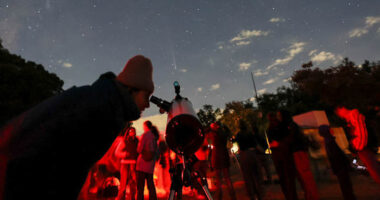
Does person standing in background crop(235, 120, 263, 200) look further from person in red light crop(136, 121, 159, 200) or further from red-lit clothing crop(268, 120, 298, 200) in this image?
person in red light crop(136, 121, 159, 200)

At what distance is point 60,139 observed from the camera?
0.85 metres

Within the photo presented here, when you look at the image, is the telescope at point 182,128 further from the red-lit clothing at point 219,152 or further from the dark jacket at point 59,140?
the red-lit clothing at point 219,152

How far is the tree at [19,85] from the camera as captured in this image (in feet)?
44.3

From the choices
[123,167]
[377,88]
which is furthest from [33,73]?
[377,88]

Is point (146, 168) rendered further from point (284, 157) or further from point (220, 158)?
point (284, 157)

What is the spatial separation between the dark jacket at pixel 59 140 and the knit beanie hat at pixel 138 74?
24cm

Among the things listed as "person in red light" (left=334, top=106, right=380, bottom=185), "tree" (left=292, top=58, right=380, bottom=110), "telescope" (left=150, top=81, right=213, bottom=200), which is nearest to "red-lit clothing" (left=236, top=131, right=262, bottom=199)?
"person in red light" (left=334, top=106, right=380, bottom=185)

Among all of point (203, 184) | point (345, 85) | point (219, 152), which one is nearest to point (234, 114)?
point (345, 85)

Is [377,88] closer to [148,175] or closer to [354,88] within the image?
[354,88]

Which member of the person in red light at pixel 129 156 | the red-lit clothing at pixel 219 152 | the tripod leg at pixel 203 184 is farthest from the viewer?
the person in red light at pixel 129 156

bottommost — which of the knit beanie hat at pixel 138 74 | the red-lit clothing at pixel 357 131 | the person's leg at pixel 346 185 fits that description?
the person's leg at pixel 346 185

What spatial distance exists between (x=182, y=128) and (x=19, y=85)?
17.9 metres

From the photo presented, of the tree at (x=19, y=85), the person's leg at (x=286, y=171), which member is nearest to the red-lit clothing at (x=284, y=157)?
the person's leg at (x=286, y=171)

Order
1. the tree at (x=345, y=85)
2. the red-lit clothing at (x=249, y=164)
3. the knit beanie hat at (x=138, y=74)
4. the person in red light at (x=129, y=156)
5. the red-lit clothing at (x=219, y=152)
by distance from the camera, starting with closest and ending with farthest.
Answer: the knit beanie hat at (x=138, y=74) < the red-lit clothing at (x=249, y=164) < the red-lit clothing at (x=219, y=152) < the person in red light at (x=129, y=156) < the tree at (x=345, y=85)
